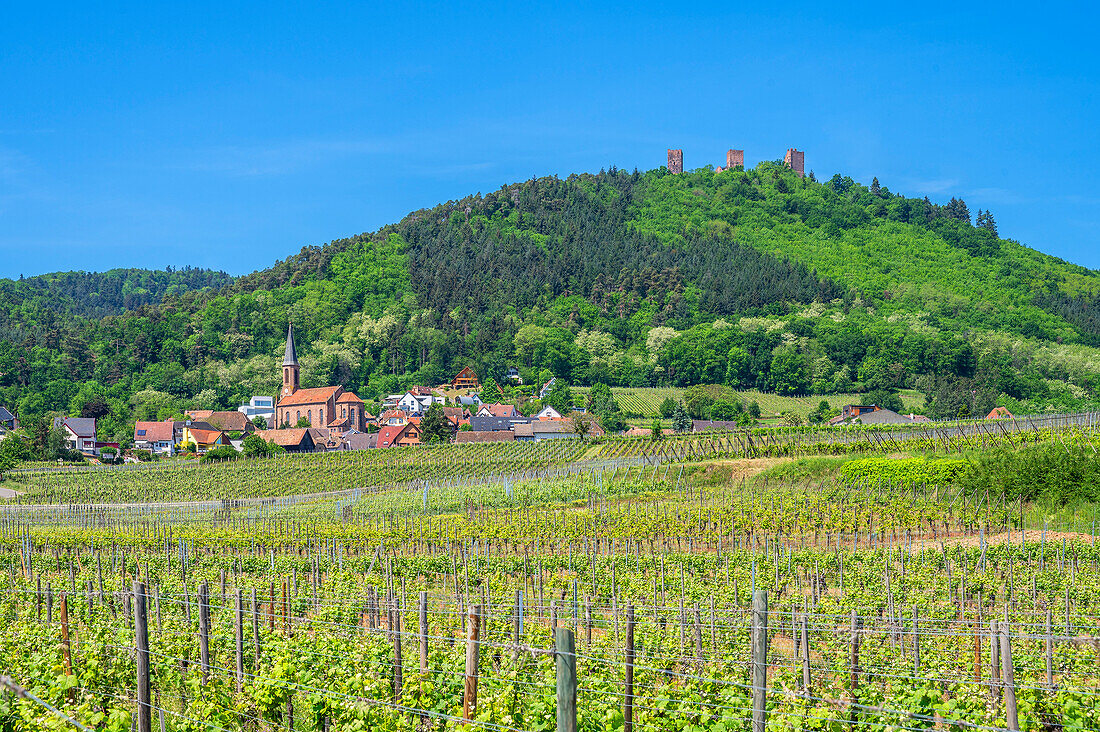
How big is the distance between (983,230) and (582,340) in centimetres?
9400

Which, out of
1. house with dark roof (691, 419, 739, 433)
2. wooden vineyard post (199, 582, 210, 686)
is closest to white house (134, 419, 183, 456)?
house with dark roof (691, 419, 739, 433)

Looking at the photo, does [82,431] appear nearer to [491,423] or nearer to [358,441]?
[358,441]

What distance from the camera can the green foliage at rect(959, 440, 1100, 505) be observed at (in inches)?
1267

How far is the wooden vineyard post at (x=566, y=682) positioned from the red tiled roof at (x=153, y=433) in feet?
345

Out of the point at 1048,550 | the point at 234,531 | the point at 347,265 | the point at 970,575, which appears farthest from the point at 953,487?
the point at 347,265

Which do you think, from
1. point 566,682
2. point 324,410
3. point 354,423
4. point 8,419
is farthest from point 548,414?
point 566,682

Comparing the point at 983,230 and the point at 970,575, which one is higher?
the point at 983,230

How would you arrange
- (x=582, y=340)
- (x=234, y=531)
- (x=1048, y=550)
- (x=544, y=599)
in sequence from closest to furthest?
(x=544, y=599)
(x=1048, y=550)
(x=234, y=531)
(x=582, y=340)

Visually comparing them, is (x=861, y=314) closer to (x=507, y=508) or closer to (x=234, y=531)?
(x=507, y=508)

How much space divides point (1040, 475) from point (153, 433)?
90124 millimetres

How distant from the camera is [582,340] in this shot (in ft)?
482

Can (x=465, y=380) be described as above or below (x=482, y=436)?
above

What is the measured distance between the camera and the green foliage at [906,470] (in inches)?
1449

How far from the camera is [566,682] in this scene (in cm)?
570
